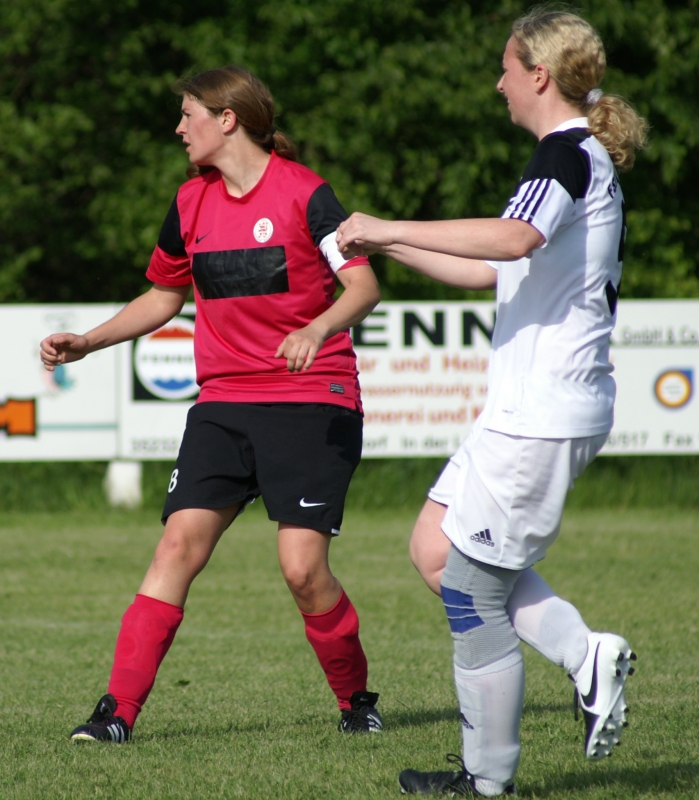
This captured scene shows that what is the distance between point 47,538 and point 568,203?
25.6 ft

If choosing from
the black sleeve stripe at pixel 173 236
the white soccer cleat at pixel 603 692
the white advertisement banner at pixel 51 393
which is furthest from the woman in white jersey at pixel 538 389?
the white advertisement banner at pixel 51 393

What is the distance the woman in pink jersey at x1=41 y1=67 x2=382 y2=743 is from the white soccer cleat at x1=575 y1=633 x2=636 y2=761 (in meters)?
1.26

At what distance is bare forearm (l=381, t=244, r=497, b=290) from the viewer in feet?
9.72

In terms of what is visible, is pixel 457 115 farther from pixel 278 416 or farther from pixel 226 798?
pixel 226 798

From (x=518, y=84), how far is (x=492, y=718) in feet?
5.14

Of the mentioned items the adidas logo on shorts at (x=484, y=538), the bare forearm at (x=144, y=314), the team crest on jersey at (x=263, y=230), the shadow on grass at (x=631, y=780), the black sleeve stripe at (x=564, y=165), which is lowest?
the shadow on grass at (x=631, y=780)

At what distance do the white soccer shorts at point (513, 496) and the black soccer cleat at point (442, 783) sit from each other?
1.90 feet

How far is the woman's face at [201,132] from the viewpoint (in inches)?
158

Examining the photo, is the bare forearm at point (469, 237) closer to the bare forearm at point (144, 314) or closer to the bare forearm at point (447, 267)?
the bare forearm at point (447, 267)

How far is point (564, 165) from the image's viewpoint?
2.81 metres

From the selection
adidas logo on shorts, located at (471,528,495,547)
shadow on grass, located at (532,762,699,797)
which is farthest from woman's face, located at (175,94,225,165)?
shadow on grass, located at (532,762,699,797)

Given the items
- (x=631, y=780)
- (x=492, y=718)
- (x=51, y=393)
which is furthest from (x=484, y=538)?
(x=51, y=393)

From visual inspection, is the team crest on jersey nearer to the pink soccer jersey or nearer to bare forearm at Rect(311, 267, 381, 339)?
the pink soccer jersey

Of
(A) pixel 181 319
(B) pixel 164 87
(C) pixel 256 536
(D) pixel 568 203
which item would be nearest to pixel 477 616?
(D) pixel 568 203
